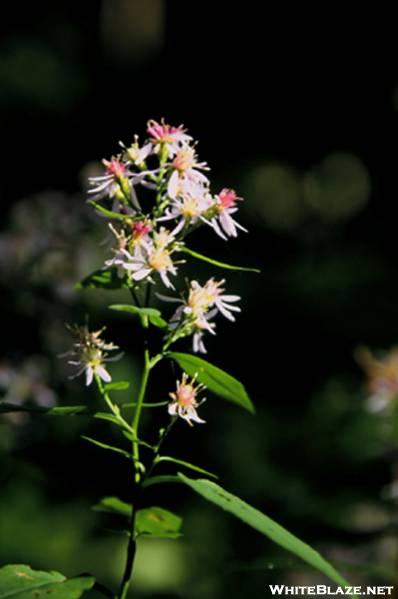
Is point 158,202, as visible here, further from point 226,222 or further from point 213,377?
point 213,377

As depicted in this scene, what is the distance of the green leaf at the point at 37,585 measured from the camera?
4.30 ft

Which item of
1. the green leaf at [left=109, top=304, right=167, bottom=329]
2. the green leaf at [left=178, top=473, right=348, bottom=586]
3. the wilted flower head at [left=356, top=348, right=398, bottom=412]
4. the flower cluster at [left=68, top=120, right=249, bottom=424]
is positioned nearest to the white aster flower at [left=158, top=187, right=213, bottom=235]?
the flower cluster at [left=68, top=120, right=249, bottom=424]

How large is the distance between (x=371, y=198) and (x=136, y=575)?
434cm

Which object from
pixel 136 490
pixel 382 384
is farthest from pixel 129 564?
pixel 382 384

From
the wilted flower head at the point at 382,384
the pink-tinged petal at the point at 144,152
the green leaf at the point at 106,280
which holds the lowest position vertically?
the green leaf at the point at 106,280

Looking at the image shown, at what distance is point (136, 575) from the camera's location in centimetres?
481

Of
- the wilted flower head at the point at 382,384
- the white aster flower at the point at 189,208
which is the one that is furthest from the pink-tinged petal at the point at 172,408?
the wilted flower head at the point at 382,384

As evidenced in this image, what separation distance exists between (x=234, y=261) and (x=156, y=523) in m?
5.02

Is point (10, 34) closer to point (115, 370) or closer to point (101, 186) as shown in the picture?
point (115, 370)

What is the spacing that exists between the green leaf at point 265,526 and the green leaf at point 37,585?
0.21 meters

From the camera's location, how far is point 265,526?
1179 millimetres

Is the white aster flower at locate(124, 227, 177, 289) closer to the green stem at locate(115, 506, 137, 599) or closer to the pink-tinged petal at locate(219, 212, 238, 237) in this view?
the pink-tinged petal at locate(219, 212, 238, 237)

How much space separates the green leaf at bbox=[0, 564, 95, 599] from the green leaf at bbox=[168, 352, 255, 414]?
27cm

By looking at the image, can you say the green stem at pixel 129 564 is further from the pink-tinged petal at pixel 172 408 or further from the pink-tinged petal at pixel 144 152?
the pink-tinged petal at pixel 144 152
